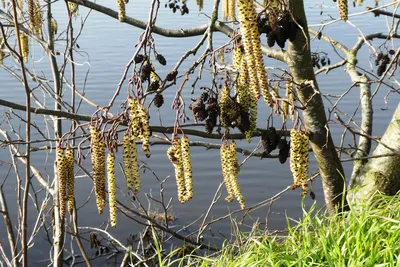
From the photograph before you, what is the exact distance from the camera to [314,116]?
3348 mm

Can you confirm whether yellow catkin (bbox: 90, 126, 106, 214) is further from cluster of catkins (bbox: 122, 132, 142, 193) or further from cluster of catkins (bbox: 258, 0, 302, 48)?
cluster of catkins (bbox: 258, 0, 302, 48)

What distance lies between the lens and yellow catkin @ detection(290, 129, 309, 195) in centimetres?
236

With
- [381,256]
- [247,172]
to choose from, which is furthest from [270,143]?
[247,172]

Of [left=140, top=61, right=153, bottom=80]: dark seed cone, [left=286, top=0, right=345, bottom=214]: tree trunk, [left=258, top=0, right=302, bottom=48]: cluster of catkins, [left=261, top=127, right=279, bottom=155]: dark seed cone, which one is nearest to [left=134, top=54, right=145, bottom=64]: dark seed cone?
[left=140, top=61, right=153, bottom=80]: dark seed cone

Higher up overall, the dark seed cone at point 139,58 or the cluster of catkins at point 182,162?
the dark seed cone at point 139,58

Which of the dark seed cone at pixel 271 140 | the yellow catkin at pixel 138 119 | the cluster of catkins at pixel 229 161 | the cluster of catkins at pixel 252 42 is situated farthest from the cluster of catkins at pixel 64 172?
the dark seed cone at pixel 271 140

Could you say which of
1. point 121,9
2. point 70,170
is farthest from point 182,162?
point 121,9

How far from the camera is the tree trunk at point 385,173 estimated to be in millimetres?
3574

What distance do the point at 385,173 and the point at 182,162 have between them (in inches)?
69.8

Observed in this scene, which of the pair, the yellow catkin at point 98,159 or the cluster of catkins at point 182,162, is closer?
the yellow catkin at point 98,159

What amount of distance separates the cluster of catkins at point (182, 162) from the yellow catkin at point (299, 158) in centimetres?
39

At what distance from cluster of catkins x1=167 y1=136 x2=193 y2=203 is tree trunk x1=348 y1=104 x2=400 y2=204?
1.54 m

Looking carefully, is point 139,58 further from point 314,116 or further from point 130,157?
point 314,116

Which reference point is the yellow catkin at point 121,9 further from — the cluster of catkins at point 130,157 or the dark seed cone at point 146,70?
the cluster of catkins at point 130,157
